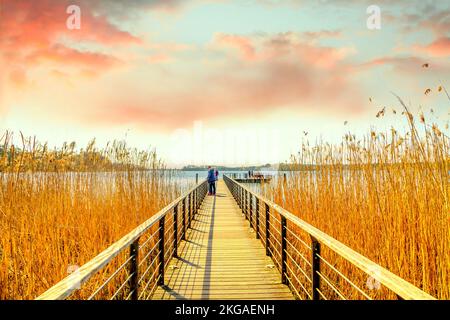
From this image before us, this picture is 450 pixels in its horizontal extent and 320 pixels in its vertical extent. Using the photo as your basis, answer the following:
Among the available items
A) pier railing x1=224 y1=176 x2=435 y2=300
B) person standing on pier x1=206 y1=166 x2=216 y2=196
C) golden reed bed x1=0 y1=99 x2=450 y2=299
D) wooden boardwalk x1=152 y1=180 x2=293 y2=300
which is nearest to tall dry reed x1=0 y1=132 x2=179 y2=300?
golden reed bed x1=0 y1=99 x2=450 y2=299

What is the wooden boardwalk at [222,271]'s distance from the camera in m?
3.12

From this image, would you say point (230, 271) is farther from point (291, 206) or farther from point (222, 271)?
point (291, 206)

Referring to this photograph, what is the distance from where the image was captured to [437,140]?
108 inches

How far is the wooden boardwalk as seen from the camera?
10.2 ft

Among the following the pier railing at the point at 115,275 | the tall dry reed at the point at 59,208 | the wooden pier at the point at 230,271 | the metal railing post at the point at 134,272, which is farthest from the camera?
the tall dry reed at the point at 59,208

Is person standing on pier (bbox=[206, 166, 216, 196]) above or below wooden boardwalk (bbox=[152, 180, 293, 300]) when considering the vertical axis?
above

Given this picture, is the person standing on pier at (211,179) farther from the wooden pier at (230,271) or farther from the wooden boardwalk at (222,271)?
the wooden pier at (230,271)

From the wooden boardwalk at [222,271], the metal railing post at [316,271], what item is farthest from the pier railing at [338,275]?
the wooden boardwalk at [222,271]

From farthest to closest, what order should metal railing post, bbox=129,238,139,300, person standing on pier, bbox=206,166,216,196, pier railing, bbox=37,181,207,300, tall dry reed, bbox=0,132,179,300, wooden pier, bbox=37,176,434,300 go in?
1. person standing on pier, bbox=206,166,216,196
2. tall dry reed, bbox=0,132,179,300
3. metal railing post, bbox=129,238,139,300
4. wooden pier, bbox=37,176,434,300
5. pier railing, bbox=37,181,207,300

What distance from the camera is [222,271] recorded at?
12.6ft

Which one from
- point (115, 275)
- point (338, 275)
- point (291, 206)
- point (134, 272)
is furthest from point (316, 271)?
point (291, 206)

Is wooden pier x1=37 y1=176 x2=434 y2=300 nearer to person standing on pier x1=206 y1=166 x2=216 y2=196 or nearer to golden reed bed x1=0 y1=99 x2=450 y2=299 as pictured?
golden reed bed x1=0 y1=99 x2=450 y2=299

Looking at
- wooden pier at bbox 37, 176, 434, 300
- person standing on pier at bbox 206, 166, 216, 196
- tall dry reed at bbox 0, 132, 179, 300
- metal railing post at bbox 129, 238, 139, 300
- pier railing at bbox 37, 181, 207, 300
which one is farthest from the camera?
person standing on pier at bbox 206, 166, 216, 196

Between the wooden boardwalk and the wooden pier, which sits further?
the wooden boardwalk
